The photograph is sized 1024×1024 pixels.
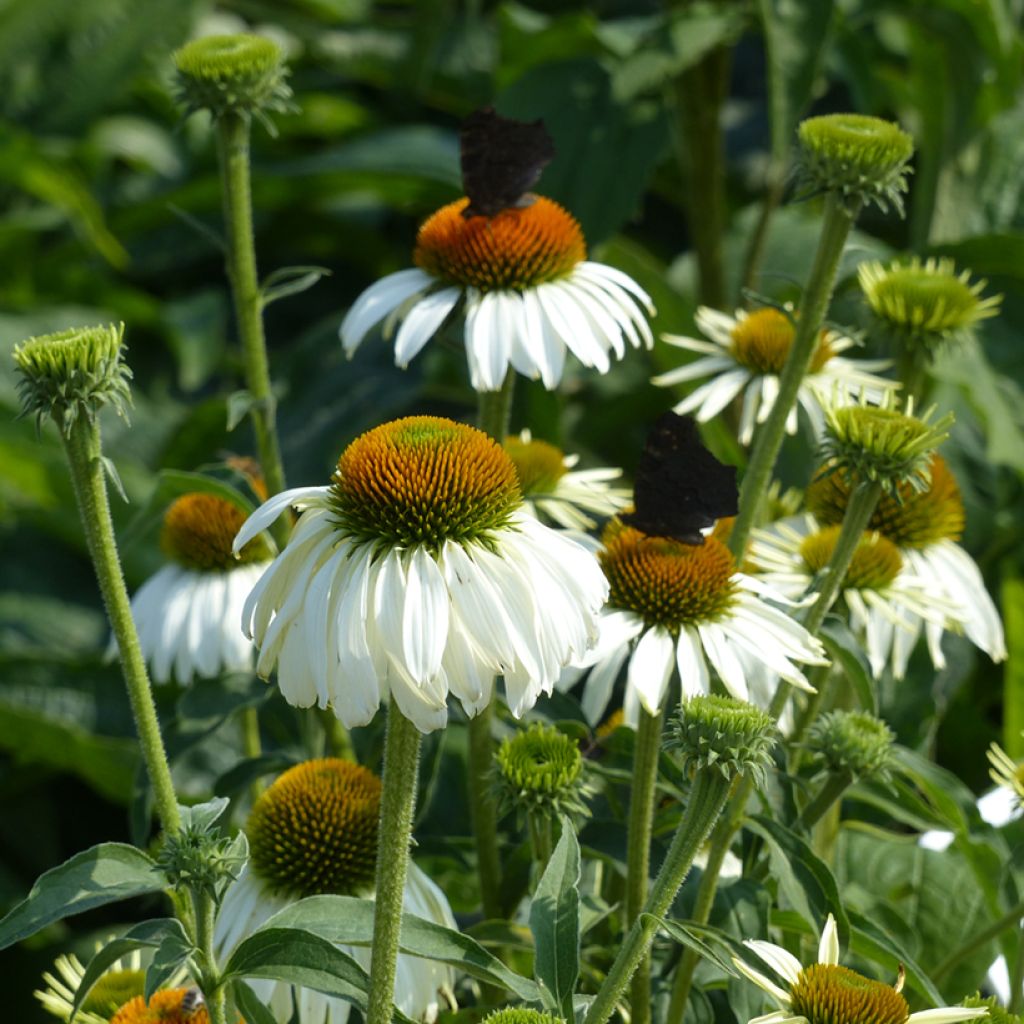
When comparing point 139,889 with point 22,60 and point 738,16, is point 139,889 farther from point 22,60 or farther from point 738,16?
point 22,60

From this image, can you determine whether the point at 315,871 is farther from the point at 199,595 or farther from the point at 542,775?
the point at 199,595

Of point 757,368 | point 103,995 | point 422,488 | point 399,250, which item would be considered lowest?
point 399,250

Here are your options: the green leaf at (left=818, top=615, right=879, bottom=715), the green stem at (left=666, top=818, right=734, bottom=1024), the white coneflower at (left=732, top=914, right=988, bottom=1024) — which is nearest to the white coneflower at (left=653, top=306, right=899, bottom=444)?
the green leaf at (left=818, top=615, right=879, bottom=715)

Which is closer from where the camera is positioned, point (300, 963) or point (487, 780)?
point (300, 963)

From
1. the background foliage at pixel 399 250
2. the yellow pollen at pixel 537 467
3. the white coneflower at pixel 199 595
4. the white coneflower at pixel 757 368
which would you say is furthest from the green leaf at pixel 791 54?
the white coneflower at pixel 199 595

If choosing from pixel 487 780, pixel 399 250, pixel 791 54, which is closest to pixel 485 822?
pixel 487 780

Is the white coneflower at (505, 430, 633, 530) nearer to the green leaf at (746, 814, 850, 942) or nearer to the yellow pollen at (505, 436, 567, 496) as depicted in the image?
the yellow pollen at (505, 436, 567, 496)

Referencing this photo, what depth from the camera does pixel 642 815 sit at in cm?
77

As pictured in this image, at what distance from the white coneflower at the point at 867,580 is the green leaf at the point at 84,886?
43 cm

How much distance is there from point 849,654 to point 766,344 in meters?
0.31

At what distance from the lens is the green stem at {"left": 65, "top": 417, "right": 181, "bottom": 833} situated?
0.69 meters

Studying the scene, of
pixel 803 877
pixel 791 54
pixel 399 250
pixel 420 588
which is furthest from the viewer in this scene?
pixel 399 250

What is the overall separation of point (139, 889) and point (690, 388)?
119 cm

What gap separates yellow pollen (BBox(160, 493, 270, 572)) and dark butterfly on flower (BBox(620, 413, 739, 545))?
1.29ft
